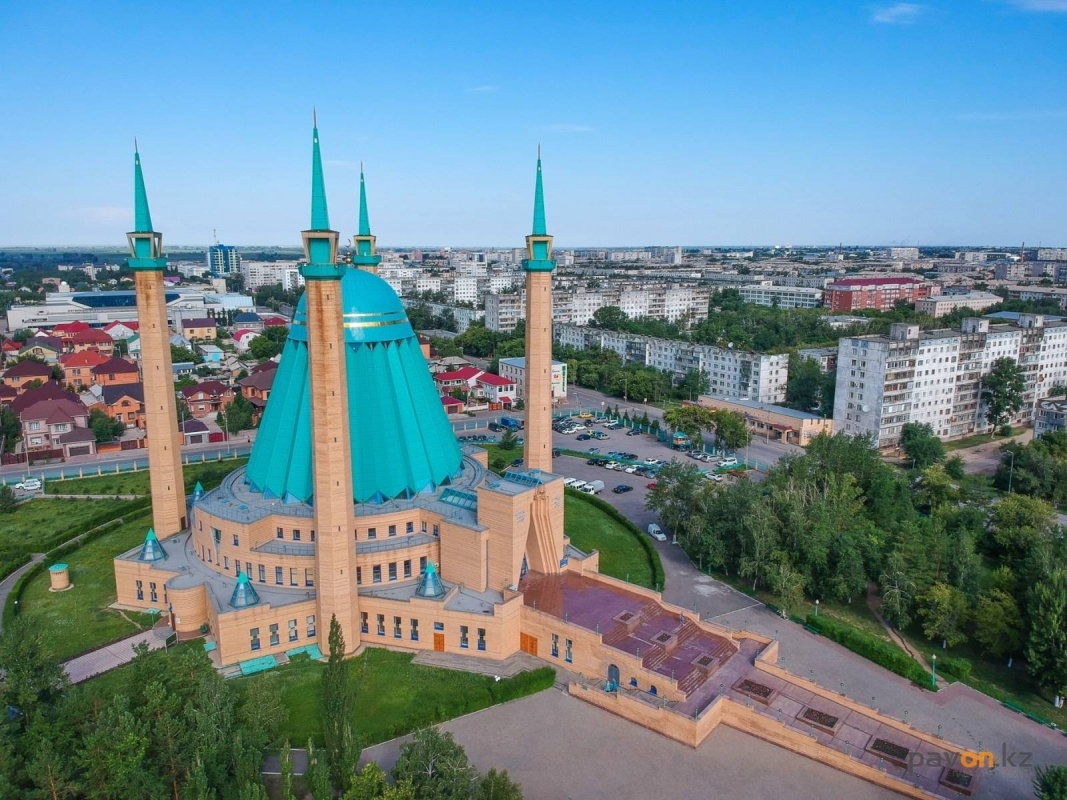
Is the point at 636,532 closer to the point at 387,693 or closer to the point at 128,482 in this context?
the point at 387,693

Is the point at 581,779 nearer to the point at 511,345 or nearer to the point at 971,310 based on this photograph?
the point at 511,345

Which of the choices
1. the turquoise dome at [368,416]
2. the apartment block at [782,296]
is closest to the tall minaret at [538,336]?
the turquoise dome at [368,416]

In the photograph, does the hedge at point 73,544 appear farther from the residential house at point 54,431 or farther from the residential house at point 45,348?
the residential house at point 45,348

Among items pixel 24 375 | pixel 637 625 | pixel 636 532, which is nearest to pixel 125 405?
pixel 24 375

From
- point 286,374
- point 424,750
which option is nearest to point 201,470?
point 286,374

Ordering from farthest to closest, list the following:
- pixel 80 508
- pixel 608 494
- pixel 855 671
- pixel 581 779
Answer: pixel 608 494
pixel 80 508
pixel 855 671
pixel 581 779

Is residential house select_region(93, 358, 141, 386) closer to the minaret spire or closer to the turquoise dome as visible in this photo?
the turquoise dome
